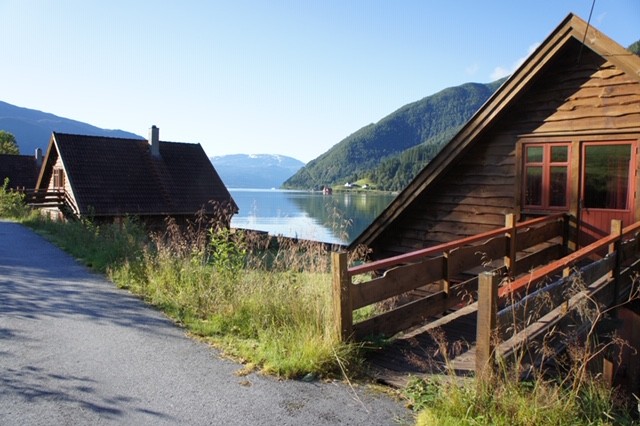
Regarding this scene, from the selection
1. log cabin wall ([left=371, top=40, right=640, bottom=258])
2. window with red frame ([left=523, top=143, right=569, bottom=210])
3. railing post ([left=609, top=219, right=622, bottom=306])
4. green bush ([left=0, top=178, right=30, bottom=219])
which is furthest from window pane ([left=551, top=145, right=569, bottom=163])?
green bush ([left=0, top=178, right=30, bottom=219])

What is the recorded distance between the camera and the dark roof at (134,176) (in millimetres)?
26359

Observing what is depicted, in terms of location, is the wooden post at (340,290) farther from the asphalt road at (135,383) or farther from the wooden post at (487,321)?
the wooden post at (487,321)

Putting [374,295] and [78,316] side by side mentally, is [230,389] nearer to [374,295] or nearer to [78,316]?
[374,295]

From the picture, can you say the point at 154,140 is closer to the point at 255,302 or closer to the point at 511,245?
the point at 255,302

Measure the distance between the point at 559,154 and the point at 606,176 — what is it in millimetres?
830

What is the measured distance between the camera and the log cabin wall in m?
8.01

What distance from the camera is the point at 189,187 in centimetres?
2980

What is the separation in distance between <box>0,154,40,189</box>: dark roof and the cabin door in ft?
132

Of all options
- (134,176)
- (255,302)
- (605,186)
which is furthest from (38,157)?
(605,186)

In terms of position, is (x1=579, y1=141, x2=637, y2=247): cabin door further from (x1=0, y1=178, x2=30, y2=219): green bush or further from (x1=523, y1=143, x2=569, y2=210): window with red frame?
(x1=0, y1=178, x2=30, y2=219): green bush

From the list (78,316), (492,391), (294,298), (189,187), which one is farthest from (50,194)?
(492,391)

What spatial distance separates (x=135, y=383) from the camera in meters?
4.41

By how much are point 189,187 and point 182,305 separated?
78.2 ft

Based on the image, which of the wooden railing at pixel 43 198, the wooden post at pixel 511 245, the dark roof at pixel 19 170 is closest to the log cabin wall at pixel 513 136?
the wooden post at pixel 511 245
